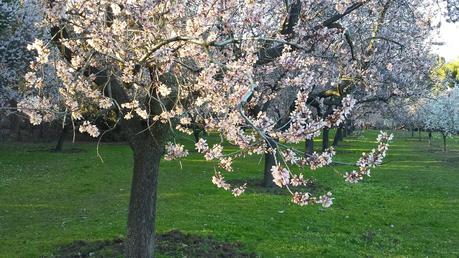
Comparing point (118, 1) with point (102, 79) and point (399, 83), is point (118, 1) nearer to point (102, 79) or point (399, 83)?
point (102, 79)

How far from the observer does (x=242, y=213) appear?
1402 cm

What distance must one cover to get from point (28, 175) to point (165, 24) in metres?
16.6

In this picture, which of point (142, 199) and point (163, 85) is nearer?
point (163, 85)

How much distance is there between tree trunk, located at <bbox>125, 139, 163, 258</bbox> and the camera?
8.23 m

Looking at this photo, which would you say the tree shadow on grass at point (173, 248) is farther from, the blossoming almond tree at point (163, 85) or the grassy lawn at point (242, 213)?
the blossoming almond tree at point (163, 85)

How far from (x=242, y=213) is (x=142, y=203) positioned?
6.14 meters

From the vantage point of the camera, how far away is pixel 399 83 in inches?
795

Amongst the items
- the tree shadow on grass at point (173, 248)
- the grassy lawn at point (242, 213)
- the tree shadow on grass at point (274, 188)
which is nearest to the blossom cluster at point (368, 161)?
the grassy lawn at point (242, 213)

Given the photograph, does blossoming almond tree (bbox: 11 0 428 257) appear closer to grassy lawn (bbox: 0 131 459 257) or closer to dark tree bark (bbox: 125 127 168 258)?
dark tree bark (bbox: 125 127 168 258)

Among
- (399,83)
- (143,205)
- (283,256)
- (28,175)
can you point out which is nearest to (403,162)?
(399,83)

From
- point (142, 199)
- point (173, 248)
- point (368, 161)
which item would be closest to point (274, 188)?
point (173, 248)

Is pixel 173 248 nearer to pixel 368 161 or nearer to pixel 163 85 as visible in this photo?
pixel 163 85

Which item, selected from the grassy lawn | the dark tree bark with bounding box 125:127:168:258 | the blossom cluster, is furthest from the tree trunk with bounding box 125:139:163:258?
the blossom cluster

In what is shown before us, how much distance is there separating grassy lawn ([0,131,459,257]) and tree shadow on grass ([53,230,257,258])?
386 mm
